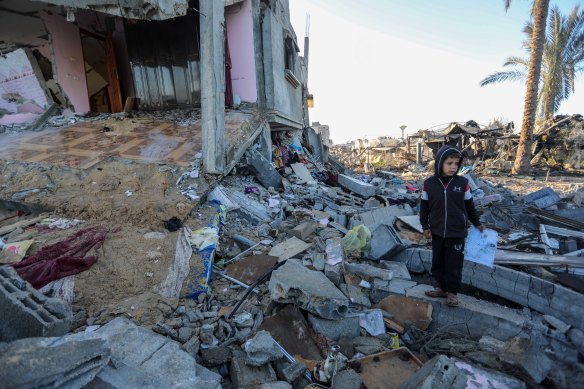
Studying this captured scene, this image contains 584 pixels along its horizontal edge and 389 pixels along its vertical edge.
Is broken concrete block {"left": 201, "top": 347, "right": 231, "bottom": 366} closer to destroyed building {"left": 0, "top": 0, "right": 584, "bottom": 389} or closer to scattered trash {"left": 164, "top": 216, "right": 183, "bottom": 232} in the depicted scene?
destroyed building {"left": 0, "top": 0, "right": 584, "bottom": 389}

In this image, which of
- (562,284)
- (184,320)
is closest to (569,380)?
→ (562,284)

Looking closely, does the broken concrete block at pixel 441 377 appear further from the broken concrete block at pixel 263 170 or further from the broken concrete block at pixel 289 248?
the broken concrete block at pixel 263 170

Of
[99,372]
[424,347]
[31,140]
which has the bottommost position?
[424,347]

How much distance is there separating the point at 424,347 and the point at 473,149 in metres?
18.4

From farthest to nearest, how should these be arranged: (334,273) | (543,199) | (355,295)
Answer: (543,199) → (334,273) → (355,295)

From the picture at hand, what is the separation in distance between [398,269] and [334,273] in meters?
0.94

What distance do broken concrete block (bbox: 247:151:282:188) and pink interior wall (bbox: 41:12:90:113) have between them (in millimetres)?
5673

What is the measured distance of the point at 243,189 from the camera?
5516mm

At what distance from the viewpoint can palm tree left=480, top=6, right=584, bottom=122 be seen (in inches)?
624

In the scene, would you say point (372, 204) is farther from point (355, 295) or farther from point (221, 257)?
point (221, 257)

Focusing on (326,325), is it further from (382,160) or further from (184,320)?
(382,160)

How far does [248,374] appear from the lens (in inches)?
80.0

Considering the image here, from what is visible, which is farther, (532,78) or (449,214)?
(532,78)

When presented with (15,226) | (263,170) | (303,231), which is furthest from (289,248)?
(15,226)
